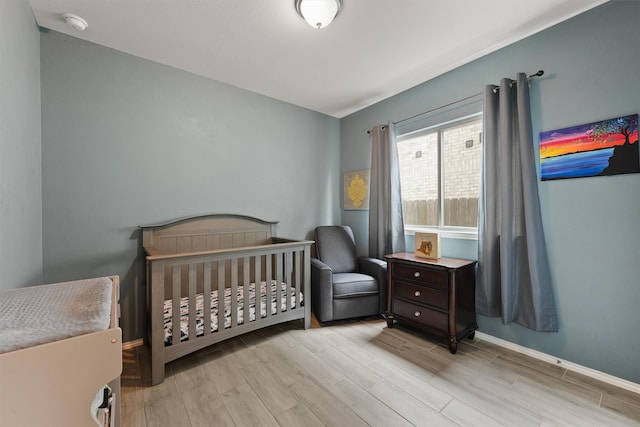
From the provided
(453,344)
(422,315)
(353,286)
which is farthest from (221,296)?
(453,344)

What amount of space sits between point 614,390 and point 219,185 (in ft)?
10.9

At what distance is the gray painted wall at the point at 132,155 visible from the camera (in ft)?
6.01

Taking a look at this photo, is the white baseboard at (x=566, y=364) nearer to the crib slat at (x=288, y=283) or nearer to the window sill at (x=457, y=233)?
the window sill at (x=457, y=233)

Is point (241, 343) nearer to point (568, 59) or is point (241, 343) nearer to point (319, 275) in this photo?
Answer: point (319, 275)

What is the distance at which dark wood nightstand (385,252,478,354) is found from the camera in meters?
1.97

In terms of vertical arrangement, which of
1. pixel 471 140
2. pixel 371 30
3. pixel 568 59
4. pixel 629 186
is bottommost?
pixel 629 186

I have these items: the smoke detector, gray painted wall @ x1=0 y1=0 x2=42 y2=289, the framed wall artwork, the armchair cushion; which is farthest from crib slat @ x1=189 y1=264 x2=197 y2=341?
the framed wall artwork

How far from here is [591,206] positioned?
66.1 inches

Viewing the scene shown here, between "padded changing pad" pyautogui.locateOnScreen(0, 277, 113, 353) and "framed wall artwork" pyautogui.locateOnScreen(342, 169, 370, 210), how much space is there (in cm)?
268

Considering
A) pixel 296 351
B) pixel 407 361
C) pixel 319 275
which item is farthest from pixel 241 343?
pixel 407 361

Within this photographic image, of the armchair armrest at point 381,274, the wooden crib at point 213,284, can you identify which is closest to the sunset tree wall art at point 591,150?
the armchair armrest at point 381,274

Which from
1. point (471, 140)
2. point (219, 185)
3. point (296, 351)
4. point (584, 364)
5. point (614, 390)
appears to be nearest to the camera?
point (614, 390)

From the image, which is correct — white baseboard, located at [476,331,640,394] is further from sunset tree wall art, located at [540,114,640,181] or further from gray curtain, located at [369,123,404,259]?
sunset tree wall art, located at [540,114,640,181]

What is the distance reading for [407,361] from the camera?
1858 millimetres
